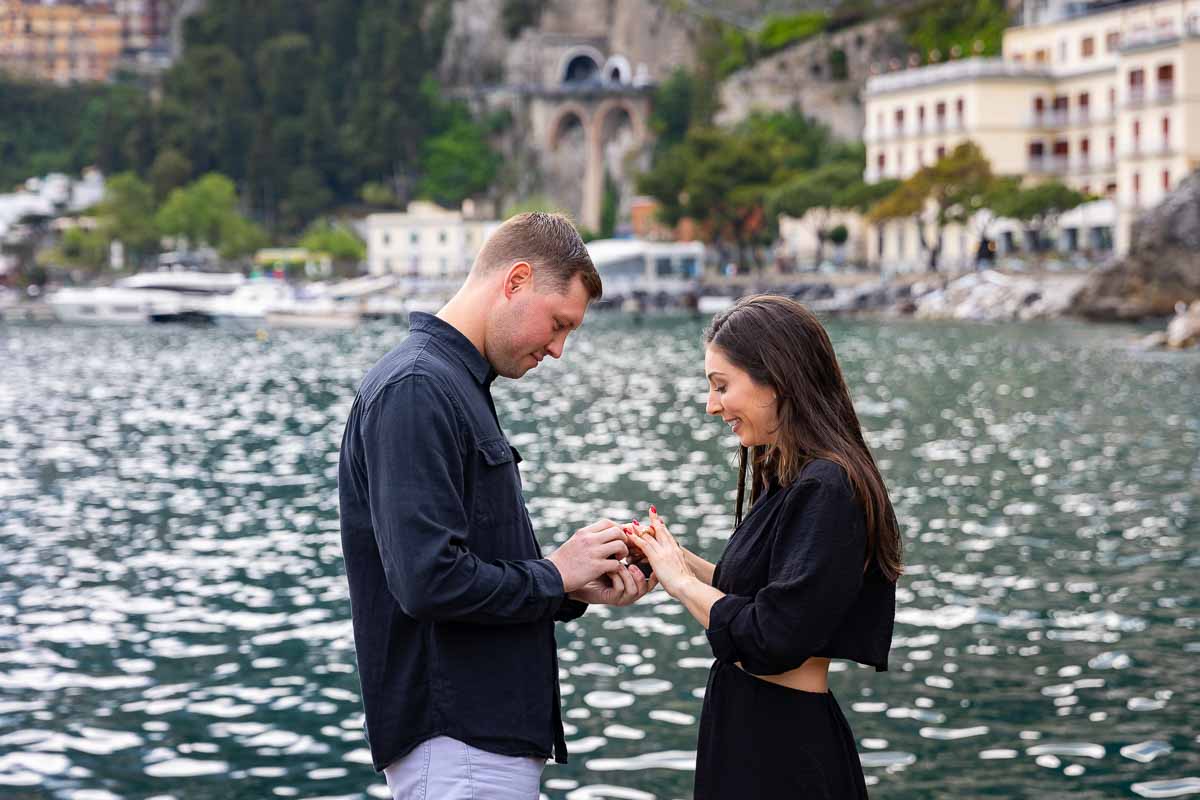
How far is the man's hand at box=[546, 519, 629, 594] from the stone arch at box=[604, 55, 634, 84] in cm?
11691

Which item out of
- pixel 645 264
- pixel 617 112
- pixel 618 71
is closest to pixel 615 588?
pixel 645 264

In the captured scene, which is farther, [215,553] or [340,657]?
[215,553]

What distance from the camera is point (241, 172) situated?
131750 millimetres

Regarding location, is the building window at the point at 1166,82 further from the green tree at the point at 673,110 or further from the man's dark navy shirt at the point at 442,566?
the man's dark navy shirt at the point at 442,566

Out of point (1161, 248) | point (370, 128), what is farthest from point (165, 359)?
point (370, 128)

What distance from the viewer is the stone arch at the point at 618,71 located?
393 ft

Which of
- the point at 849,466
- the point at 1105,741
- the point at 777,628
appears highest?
the point at 849,466

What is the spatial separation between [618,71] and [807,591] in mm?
119720

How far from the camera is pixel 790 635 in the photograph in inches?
153

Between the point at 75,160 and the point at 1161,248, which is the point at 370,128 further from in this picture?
the point at 1161,248

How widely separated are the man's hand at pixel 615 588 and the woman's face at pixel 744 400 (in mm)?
450

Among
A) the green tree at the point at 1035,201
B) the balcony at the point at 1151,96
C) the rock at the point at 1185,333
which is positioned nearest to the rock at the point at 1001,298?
the green tree at the point at 1035,201

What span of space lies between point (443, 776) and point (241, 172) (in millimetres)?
132431

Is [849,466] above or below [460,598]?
above
